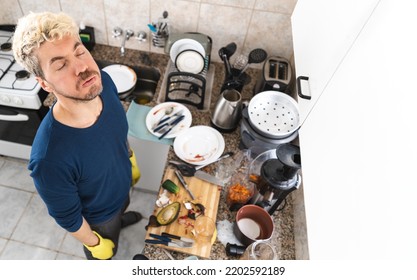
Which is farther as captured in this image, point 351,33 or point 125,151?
point 125,151

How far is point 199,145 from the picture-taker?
1.61m

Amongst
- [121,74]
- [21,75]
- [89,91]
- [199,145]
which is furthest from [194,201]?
[21,75]

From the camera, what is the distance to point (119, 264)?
532mm

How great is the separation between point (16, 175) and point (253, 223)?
209cm

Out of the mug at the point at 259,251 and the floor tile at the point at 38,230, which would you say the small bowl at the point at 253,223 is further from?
the floor tile at the point at 38,230

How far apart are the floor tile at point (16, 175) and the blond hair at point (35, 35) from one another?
170cm

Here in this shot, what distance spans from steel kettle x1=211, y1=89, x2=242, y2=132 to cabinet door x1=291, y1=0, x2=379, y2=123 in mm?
513

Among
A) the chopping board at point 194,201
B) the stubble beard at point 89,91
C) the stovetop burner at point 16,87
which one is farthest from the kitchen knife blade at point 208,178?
the stovetop burner at point 16,87

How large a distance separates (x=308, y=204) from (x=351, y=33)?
1.44 feet

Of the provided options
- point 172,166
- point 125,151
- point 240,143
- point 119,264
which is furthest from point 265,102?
point 119,264

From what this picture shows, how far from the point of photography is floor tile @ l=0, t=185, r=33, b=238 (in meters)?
2.14

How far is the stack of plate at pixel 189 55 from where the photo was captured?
1783mm

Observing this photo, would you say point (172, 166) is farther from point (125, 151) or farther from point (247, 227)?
point (247, 227)

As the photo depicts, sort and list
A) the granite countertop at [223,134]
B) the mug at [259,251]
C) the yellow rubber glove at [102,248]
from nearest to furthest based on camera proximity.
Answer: the mug at [259,251] < the granite countertop at [223,134] < the yellow rubber glove at [102,248]
